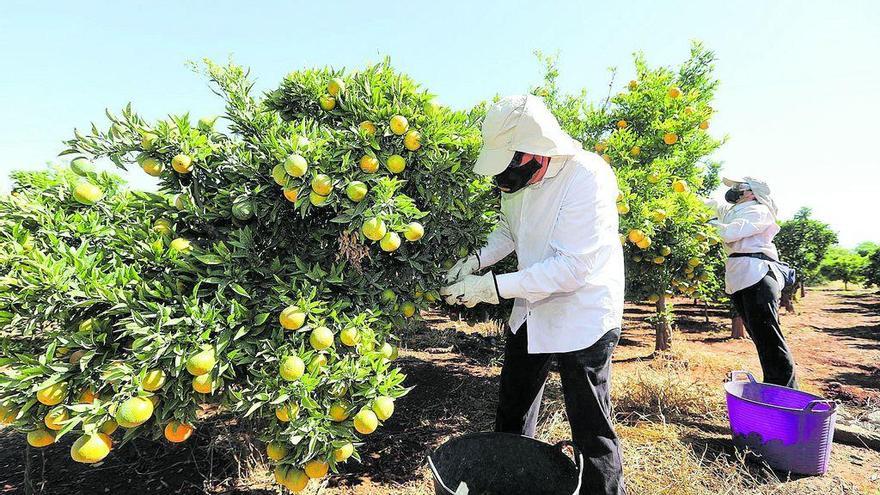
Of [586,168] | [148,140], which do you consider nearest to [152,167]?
[148,140]

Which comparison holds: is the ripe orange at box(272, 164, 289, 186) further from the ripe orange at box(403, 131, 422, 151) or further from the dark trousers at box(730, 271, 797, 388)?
the dark trousers at box(730, 271, 797, 388)

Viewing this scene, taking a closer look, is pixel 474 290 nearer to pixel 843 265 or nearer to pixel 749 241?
pixel 749 241

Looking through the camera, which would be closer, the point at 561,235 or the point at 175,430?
the point at 175,430

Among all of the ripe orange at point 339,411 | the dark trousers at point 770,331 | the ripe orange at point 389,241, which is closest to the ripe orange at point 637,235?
the dark trousers at point 770,331

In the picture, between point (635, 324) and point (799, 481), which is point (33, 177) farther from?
point (635, 324)

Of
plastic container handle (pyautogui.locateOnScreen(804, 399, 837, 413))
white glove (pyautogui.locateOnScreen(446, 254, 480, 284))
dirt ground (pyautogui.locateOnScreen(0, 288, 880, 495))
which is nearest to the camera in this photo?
white glove (pyautogui.locateOnScreen(446, 254, 480, 284))

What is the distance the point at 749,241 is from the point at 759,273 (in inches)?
12.9

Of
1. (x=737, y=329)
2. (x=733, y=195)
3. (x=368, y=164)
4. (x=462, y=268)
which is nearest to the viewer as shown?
(x=368, y=164)

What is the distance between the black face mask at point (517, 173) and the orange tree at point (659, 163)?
5.77ft

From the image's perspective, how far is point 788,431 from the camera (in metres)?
3.19

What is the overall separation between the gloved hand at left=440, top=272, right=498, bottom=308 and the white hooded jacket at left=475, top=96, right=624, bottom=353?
0.07 m

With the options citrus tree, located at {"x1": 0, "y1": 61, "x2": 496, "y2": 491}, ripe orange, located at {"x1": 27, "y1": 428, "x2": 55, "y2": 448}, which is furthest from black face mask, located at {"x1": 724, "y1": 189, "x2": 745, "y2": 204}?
ripe orange, located at {"x1": 27, "y1": 428, "x2": 55, "y2": 448}

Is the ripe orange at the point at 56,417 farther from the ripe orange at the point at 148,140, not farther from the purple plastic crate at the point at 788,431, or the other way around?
the purple plastic crate at the point at 788,431

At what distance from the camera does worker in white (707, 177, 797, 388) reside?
3777mm
